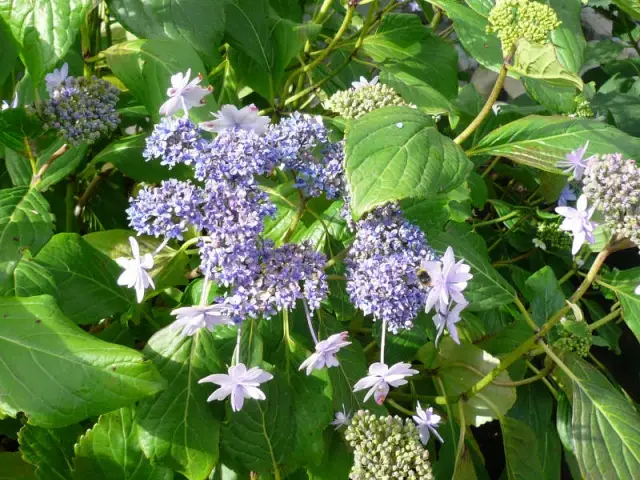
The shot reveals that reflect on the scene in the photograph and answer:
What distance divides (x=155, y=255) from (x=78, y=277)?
0.59 ft

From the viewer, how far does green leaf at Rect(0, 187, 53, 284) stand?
99 cm

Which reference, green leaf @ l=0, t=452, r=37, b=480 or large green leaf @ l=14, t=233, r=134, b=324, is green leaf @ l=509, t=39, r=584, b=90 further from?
green leaf @ l=0, t=452, r=37, b=480

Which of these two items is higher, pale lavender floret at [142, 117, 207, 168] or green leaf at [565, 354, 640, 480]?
pale lavender floret at [142, 117, 207, 168]

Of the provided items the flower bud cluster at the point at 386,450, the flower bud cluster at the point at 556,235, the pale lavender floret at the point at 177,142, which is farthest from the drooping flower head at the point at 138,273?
the flower bud cluster at the point at 556,235

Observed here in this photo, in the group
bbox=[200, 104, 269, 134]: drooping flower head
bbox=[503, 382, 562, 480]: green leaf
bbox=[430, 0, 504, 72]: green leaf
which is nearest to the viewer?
bbox=[200, 104, 269, 134]: drooping flower head

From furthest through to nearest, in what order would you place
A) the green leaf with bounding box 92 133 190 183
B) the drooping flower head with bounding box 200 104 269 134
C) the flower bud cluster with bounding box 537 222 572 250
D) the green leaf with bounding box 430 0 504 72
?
the flower bud cluster with bounding box 537 222 572 250 → the green leaf with bounding box 430 0 504 72 → the green leaf with bounding box 92 133 190 183 → the drooping flower head with bounding box 200 104 269 134

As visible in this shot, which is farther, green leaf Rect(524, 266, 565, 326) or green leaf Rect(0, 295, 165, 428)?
green leaf Rect(524, 266, 565, 326)

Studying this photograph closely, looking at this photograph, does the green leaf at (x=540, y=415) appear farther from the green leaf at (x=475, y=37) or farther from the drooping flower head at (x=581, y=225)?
the green leaf at (x=475, y=37)

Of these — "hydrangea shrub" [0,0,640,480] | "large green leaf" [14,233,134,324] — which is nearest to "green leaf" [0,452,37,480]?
"hydrangea shrub" [0,0,640,480]

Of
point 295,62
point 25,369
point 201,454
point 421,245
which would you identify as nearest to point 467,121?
point 295,62

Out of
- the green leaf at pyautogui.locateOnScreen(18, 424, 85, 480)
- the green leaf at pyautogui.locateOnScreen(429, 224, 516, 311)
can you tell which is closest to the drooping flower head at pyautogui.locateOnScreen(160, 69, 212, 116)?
the green leaf at pyautogui.locateOnScreen(429, 224, 516, 311)

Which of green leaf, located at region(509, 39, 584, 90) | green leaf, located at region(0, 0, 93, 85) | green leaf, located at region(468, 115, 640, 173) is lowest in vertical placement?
green leaf, located at region(468, 115, 640, 173)

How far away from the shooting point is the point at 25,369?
0.90 m

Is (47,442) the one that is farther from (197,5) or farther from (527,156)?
(527,156)
